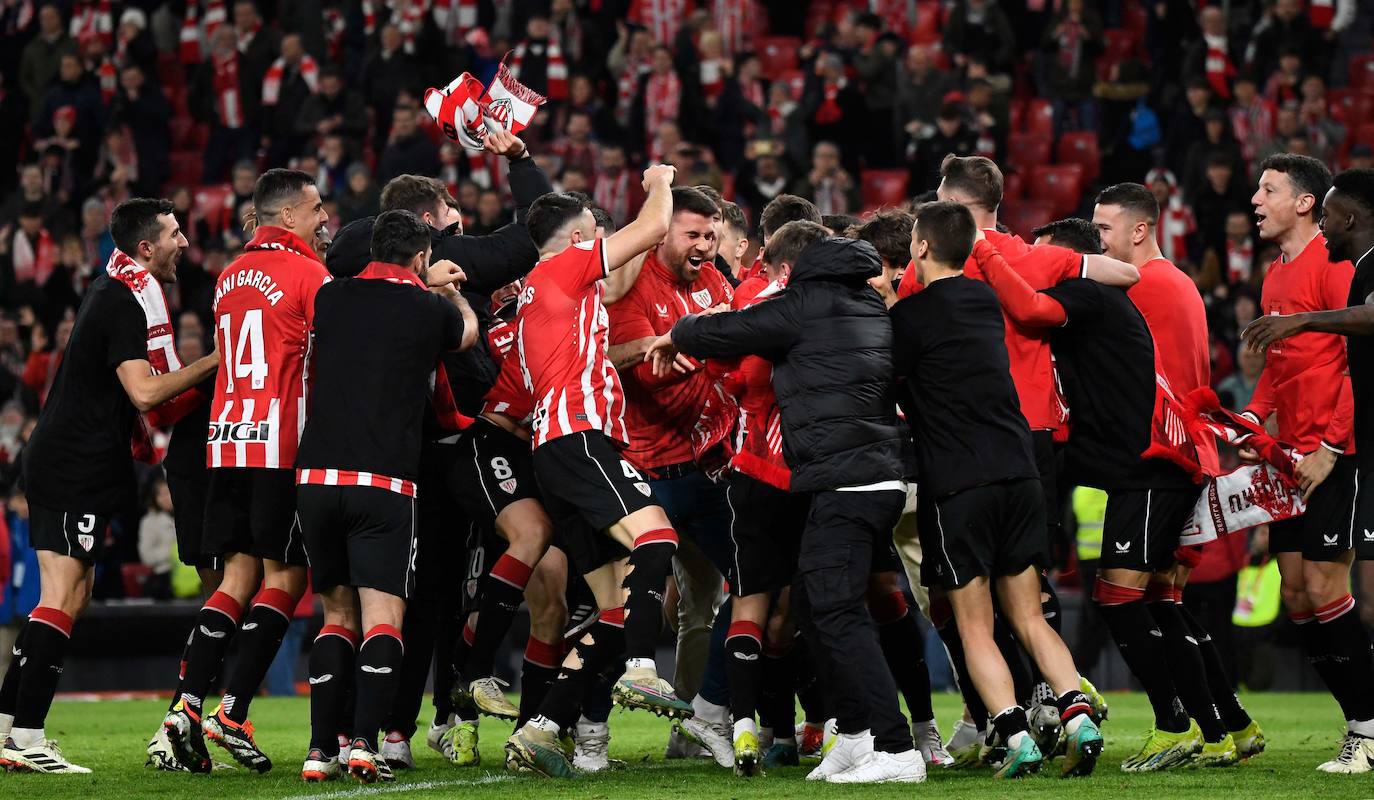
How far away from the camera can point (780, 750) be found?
7.96m

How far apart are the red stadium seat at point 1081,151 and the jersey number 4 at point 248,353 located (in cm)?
1281

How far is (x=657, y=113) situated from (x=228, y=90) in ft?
17.7

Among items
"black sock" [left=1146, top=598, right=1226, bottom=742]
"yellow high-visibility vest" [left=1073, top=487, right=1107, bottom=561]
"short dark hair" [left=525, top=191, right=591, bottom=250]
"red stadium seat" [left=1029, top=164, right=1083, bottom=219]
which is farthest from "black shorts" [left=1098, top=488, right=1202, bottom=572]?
"red stadium seat" [left=1029, top=164, right=1083, bottom=219]

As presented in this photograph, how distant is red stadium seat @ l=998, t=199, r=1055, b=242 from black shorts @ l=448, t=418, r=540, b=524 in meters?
10.6

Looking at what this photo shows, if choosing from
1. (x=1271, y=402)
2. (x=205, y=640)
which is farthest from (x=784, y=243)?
(x=205, y=640)

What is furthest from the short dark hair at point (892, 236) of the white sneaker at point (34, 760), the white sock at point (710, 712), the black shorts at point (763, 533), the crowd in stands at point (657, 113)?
the crowd in stands at point (657, 113)

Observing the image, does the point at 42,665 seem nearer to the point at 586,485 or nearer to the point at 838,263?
the point at 586,485

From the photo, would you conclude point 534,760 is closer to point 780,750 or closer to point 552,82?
point 780,750

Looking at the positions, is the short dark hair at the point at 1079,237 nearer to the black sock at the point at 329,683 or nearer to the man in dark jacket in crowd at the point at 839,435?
the man in dark jacket in crowd at the point at 839,435

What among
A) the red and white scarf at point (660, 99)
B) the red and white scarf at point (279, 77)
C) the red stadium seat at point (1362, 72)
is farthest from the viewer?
the red and white scarf at point (279, 77)

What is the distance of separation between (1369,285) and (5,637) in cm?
1135

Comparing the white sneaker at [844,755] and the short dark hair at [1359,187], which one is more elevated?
the short dark hair at [1359,187]

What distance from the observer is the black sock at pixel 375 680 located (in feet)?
23.1

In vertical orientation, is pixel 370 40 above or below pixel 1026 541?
above
